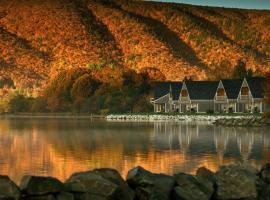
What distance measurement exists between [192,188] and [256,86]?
85.2 meters

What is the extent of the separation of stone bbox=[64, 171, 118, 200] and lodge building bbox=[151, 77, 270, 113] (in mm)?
84712

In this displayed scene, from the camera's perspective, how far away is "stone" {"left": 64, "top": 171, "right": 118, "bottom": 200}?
16.9m

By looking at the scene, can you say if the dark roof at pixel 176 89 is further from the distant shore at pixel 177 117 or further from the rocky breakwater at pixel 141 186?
the rocky breakwater at pixel 141 186

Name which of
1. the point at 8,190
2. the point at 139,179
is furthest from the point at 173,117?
the point at 8,190

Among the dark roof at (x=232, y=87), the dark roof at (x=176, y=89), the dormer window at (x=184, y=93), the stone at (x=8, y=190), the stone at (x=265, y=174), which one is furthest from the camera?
the dark roof at (x=176, y=89)

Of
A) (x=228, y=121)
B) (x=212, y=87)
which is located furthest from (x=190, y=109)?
(x=228, y=121)

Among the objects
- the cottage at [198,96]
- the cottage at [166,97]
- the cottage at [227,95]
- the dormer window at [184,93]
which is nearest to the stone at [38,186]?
the cottage at [227,95]

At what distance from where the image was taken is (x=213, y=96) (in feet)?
348

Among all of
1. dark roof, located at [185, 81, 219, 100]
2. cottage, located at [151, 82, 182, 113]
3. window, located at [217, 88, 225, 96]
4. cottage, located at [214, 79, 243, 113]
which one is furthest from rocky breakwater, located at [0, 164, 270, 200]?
cottage, located at [151, 82, 182, 113]

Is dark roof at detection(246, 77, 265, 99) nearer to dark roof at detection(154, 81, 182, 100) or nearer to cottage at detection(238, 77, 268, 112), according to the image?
cottage at detection(238, 77, 268, 112)

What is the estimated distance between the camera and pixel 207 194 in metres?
18.1

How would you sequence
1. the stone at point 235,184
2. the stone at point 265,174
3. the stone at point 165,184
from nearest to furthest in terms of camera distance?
1. the stone at point 165,184
2. the stone at point 235,184
3. the stone at point 265,174

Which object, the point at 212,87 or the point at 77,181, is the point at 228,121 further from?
the point at 77,181

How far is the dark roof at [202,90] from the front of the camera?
107m
